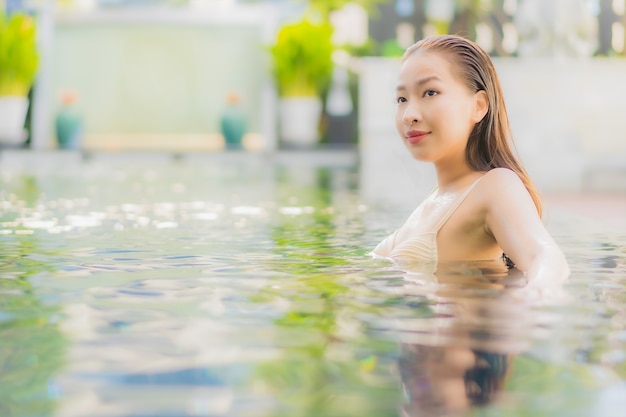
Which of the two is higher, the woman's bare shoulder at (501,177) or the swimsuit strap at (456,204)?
the woman's bare shoulder at (501,177)

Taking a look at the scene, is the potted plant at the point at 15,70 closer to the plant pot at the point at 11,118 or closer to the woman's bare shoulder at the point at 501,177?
the plant pot at the point at 11,118

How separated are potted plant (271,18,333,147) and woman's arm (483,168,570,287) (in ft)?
23.0

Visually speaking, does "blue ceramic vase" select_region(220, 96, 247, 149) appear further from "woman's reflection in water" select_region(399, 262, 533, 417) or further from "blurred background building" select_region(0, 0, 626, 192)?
"woman's reflection in water" select_region(399, 262, 533, 417)

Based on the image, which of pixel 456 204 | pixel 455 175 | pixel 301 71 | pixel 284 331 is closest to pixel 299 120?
pixel 301 71

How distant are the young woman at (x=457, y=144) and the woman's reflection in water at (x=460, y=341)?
0.15 meters

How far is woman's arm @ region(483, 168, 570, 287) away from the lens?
1.75 meters

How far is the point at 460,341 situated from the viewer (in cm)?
120

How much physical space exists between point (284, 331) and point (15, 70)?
25.9ft

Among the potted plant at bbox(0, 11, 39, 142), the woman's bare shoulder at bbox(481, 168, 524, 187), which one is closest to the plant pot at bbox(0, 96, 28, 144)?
the potted plant at bbox(0, 11, 39, 142)

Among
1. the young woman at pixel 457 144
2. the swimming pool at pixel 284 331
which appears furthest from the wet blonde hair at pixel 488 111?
the swimming pool at pixel 284 331

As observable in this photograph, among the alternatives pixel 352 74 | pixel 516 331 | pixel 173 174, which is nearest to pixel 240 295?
pixel 516 331

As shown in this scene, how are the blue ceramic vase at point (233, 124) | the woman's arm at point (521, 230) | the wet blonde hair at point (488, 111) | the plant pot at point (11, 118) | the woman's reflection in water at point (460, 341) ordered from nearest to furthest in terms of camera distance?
the woman's reflection in water at point (460, 341)
the woman's arm at point (521, 230)
the wet blonde hair at point (488, 111)
the plant pot at point (11, 118)
the blue ceramic vase at point (233, 124)

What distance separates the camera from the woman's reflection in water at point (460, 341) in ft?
3.07

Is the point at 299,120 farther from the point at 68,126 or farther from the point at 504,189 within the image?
the point at 504,189
